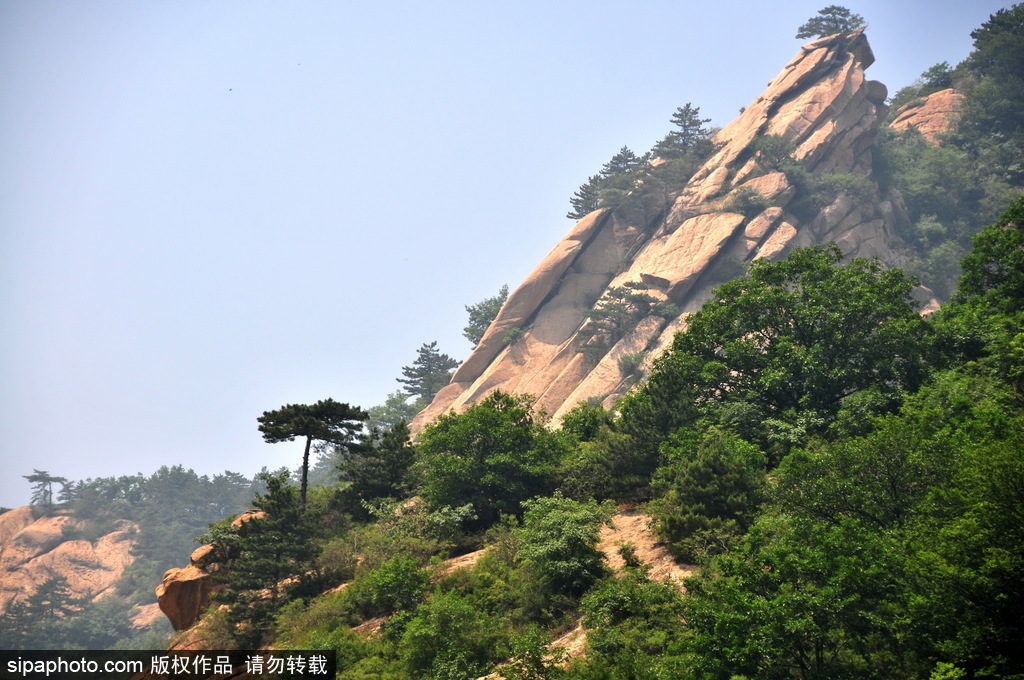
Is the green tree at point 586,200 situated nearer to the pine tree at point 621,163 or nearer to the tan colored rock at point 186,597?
the pine tree at point 621,163

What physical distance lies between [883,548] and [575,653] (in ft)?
26.6

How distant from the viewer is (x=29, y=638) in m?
80.8

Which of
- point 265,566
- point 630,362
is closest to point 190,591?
point 265,566

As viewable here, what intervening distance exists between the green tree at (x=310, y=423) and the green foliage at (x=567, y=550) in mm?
13299

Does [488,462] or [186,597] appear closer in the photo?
[488,462]

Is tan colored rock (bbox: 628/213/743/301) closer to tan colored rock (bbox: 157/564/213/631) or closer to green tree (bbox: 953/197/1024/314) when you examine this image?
green tree (bbox: 953/197/1024/314)

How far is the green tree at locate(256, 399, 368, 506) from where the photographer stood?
3331 cm

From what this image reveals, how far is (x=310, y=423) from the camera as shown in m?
33.4

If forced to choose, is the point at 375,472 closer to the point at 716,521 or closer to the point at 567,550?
the point at 567,550

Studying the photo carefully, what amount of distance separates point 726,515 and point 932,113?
8404 cm

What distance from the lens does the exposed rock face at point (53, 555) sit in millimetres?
90688

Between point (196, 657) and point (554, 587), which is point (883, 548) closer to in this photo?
point (554, 587)

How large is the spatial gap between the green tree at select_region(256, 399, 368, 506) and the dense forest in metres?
0.13

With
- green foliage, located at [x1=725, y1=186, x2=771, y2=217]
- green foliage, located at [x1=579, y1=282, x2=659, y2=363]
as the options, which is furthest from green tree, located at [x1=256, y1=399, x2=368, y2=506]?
green foliage, located at [x1=725, y1=186, x2=771, y2=217]
